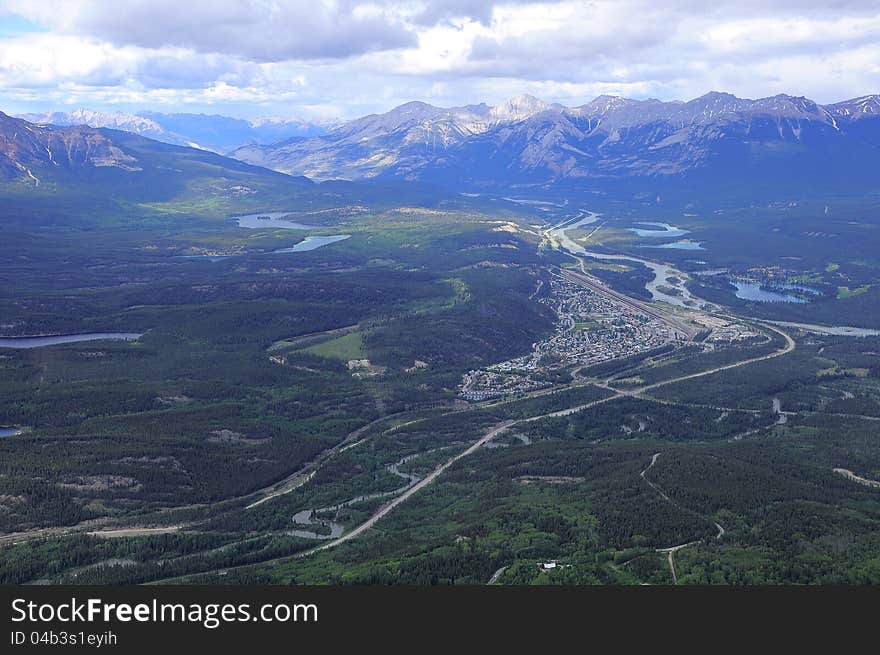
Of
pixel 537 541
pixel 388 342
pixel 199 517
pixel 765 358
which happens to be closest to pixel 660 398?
pixel 765 358

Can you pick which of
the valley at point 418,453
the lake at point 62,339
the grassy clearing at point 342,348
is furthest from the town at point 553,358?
the lake at point 62,339

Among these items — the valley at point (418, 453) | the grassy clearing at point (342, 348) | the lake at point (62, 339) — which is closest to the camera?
the valley at point (418, 453)

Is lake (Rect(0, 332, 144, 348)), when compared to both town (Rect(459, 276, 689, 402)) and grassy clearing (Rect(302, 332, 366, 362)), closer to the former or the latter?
grassy clearing (Rect(302, 332, 366, 362))


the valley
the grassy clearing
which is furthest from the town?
the grassy clearing

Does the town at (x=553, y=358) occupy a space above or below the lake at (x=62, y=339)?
below

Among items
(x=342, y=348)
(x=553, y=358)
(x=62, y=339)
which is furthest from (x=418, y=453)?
(x=62, y=339)

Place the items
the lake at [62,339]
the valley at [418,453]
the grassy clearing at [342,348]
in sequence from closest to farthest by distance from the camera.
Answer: the valley at [418,453]
the grassy clearing at [342,348]
the lake at [62,339]

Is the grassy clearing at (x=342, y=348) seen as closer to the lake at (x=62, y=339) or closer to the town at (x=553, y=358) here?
the town at (x=553, y=358)

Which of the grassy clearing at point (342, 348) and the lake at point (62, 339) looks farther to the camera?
the lake at point (62, 339)
